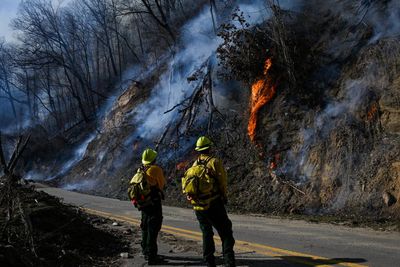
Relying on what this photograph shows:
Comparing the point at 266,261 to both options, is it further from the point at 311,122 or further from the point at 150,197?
the point at 311,122

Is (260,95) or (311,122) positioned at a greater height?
(260,95)

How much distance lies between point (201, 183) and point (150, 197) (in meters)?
1.49

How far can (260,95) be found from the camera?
18375mm

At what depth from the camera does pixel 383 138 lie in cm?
1315

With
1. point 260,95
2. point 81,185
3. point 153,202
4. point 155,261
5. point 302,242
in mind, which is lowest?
point 155,261

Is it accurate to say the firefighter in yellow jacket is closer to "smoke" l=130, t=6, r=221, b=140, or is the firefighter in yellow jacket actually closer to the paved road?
the paved road

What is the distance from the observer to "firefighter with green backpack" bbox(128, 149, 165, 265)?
759 centimetres

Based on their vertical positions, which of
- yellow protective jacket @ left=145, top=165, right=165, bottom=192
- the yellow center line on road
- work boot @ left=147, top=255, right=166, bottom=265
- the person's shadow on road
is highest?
yellow protective jacket @ left=145, top=165, right=165, bottom=192

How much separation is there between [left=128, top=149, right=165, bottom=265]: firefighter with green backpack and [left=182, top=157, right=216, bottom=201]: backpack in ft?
4.21

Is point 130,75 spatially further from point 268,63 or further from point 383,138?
point 383,138

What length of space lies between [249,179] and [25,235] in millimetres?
10274

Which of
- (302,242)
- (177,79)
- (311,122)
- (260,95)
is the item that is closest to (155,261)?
(302,242)

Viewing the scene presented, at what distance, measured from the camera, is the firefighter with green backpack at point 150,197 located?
7586 millimetres

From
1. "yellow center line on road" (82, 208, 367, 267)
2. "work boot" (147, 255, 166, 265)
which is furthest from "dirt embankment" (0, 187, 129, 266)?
"yellow center line on road" (82, 208, 367, 267)
